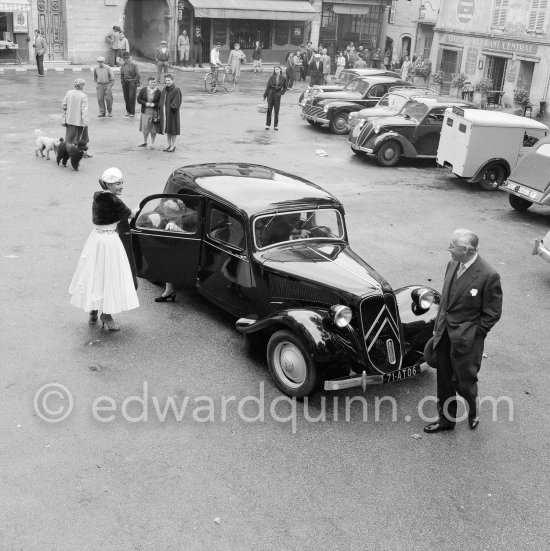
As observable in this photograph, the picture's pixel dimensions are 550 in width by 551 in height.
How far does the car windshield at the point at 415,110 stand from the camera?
17.8 metres

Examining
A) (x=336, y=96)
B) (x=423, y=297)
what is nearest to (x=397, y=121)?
(x=336, y=96)

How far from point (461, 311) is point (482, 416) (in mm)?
1387

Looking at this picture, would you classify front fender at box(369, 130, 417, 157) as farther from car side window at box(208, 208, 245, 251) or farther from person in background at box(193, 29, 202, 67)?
person in background at box(193, 29, 202, 67)

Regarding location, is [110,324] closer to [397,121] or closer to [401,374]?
[401,374]

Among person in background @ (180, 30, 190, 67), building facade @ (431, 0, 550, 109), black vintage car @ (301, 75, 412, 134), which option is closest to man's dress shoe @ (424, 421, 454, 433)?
black vintage car @ (301, 75, 412, 134)

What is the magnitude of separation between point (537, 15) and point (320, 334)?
79.2ft

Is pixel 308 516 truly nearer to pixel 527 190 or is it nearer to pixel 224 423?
pixel 224 423

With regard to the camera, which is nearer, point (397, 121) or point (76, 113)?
point (76, 113)

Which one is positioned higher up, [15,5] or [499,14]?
[499,14]

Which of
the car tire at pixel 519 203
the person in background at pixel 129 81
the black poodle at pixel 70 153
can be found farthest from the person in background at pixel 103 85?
the car tire at pixel 519 203

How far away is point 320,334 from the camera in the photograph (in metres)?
6.24

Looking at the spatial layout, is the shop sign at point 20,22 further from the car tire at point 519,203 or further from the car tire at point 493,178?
the car tire at point 519,203

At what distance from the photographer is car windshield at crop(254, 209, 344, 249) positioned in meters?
7.35

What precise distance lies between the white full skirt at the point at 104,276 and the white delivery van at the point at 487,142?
9914 millimetres
